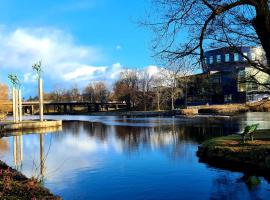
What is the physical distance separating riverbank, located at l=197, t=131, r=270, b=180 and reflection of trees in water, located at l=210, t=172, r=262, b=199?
1.55 meters

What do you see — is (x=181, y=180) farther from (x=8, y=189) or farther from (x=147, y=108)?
(x=147, y=108)

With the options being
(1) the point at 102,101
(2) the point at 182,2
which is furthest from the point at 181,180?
(1) the point at 102,101

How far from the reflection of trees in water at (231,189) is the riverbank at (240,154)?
155 cm

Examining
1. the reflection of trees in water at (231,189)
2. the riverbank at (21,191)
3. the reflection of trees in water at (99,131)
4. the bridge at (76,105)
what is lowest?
the reflection of trees in water at (231,189)

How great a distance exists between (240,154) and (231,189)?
18.0 ft

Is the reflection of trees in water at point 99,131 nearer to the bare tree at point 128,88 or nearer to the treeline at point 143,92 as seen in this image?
the treeline at point 143,92

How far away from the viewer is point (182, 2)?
7648mm

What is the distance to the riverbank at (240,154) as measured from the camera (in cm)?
1906

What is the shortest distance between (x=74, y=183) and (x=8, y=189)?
7.13 m

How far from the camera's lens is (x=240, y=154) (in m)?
20.8

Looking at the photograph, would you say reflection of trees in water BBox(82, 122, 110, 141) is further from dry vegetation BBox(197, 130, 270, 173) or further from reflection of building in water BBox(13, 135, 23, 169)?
dry vegetation BBox(197, 130, 270, 173)

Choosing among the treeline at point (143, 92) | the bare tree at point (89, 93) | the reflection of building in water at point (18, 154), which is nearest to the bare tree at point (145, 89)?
the treeline at point (143, 92)

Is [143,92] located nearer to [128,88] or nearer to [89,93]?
[128,88]

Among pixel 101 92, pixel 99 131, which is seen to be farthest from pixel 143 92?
pixel 99 131
